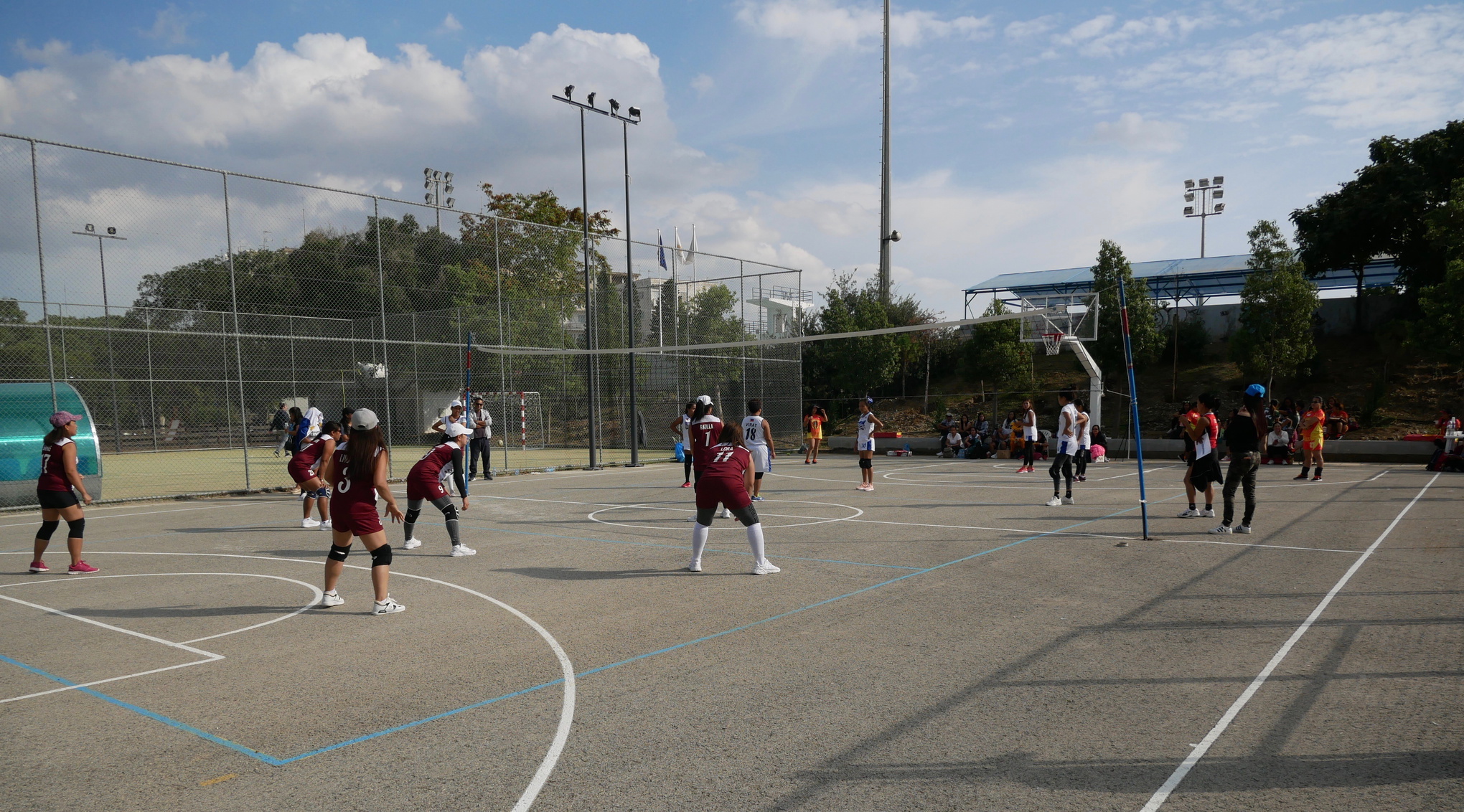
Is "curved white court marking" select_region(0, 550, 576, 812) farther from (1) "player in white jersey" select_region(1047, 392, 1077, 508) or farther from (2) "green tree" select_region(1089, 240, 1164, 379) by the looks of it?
(2) "green tree" select_region(1089, 240, 1164, 379)

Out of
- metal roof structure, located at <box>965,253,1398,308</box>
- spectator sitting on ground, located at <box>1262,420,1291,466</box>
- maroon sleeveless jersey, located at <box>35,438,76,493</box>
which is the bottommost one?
spectator sitting on ground, located at <box>1262,420,1291,466</box>

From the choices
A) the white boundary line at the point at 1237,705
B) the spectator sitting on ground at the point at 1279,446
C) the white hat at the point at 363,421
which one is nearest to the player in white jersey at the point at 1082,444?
the spectator sitting on ground at the point at 1279,446

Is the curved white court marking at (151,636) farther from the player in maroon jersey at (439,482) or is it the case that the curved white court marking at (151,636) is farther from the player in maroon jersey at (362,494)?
the player in maroon jersey at (439,482)

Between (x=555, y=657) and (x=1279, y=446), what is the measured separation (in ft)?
80.5

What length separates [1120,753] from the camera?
14.6 feet

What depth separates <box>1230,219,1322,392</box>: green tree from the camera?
31.9m

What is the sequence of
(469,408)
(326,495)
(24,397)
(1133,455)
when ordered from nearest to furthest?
(326,495), (24,397), (469,408), (1133,455)

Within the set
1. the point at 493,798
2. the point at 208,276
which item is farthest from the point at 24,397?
the point at 493,798

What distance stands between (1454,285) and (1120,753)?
29.2 m

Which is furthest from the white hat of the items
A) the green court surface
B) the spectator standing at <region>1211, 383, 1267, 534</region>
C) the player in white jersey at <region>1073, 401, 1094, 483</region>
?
the green court surface

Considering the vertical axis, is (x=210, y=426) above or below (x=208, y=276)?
below

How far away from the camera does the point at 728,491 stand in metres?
9.26

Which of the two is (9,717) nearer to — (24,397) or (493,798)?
(493,798)

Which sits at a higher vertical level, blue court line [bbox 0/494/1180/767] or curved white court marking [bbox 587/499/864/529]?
blue court line [bbox 0/494/1180/767]
